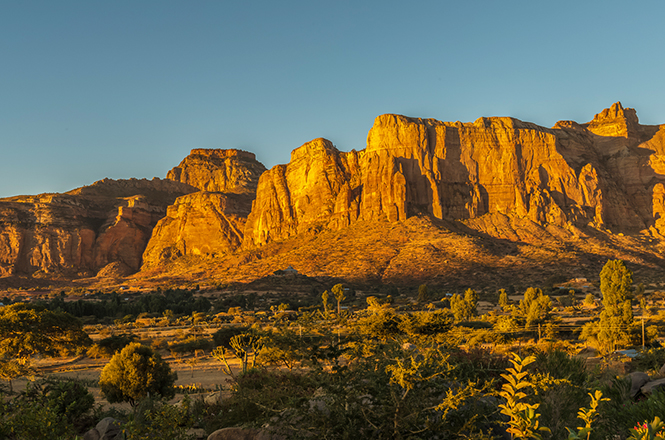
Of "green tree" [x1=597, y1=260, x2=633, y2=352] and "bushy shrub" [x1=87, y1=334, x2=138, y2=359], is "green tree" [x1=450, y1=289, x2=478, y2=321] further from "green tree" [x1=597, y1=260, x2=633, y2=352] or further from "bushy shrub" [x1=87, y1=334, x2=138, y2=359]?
"bushy shrub" [x1=87, y1=334, x2=138, y2=359]

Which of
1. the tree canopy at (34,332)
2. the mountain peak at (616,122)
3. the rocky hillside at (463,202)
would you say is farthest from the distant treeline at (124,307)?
the mountain peak at (616,122)

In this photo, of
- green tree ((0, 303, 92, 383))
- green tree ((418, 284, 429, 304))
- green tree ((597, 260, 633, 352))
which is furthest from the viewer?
green tree ((418, 284, 429, 304))

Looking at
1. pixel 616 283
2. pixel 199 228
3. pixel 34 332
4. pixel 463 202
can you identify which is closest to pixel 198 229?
pixel 199 228

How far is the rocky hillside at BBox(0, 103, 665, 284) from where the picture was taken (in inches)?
3511

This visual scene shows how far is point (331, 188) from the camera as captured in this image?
398ft

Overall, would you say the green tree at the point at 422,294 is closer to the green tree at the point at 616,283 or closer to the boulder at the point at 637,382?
the green tree at the point at 616,283

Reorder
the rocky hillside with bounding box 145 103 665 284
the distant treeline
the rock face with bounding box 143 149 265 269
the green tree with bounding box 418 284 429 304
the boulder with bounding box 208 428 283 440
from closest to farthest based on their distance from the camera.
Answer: the boulder with bounding box 208 428 283 440 < the distant treeline < the green tree with bounding box 418 284 429 304 < the rocky hillside with bounding box 145 103 665 284 < the rock face with bounding box 143 149 265 269

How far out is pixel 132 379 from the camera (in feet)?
62.6

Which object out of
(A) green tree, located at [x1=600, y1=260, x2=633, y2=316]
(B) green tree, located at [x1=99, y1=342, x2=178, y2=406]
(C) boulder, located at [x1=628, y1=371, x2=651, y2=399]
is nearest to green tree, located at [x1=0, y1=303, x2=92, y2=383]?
(B) green tree, located at [x1=99, y1=342, x2=178, y2=406]

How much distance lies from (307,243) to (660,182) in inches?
3535

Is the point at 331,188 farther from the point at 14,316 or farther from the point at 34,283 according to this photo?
the point at 14,316

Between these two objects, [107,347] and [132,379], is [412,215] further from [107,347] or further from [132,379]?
[132,379]

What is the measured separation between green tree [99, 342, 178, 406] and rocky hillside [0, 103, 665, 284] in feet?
210

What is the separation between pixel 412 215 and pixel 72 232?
106 metres
